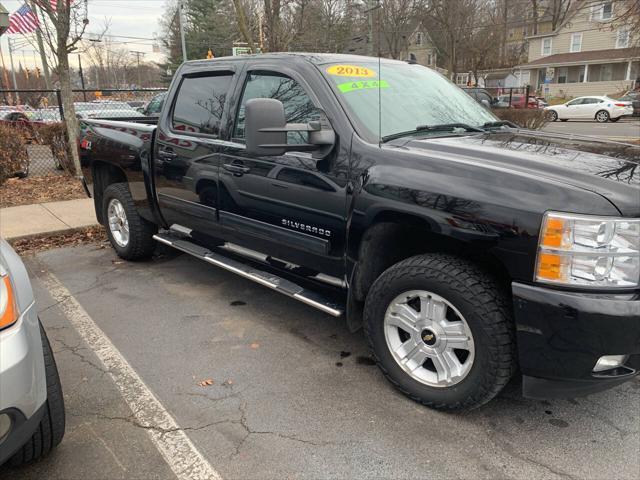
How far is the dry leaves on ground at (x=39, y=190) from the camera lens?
26.1 ft

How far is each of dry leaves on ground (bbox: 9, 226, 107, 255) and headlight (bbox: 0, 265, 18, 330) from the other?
433cm

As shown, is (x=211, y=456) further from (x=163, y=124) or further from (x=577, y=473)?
(x=163, y=124)

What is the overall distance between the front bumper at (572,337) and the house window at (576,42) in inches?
1922

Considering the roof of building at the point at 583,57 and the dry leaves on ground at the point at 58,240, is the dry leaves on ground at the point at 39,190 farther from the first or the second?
the roof of building at the point at 583,57

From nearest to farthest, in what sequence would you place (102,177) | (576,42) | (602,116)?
(102,177) → (602,116) → (576,42)

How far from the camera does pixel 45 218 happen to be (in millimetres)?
6867

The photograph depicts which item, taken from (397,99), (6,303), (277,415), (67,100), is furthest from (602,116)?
(6,303)

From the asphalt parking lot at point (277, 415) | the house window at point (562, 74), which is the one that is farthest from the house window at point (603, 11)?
the asphalt parking lot at point (277, 415)

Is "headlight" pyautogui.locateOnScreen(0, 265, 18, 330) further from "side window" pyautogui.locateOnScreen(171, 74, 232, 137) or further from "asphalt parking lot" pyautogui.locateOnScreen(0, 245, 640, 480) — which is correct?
"side window" pyautogui.locateOnScreen(171, 74, 232, 137)

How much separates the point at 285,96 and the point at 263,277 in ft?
4.20

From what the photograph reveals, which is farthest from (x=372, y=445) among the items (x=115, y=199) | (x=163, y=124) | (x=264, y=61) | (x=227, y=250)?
(x=115, y=199)

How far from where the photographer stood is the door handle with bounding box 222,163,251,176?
3.61m

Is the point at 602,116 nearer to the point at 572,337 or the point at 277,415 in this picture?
the point at 572,337

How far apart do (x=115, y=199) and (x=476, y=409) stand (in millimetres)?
4092
